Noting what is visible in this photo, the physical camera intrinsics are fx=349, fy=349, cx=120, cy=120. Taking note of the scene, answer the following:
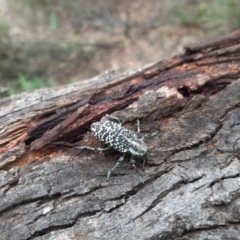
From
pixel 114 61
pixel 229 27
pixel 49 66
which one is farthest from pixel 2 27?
pixel 229 27

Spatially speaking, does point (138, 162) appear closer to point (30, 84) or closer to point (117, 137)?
point (117, 137)

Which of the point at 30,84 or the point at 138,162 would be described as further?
the point at 30,84

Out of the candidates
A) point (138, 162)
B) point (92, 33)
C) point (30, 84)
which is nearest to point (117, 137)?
point (138, 162)

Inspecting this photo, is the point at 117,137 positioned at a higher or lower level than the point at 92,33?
lower

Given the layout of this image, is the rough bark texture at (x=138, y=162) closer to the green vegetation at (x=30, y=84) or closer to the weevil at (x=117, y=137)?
the weevil at (x=117, y=137)

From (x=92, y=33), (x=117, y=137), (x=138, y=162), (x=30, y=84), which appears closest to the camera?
(x=138, y=162)

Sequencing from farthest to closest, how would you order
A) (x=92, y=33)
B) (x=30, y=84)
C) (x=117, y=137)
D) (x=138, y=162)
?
1. (x=92, y=33)
2. (x=30, y=84)
3. (x=117, y=137)
4. (x=138, y=162)

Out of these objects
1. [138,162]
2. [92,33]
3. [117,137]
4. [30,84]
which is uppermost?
[92,33]
